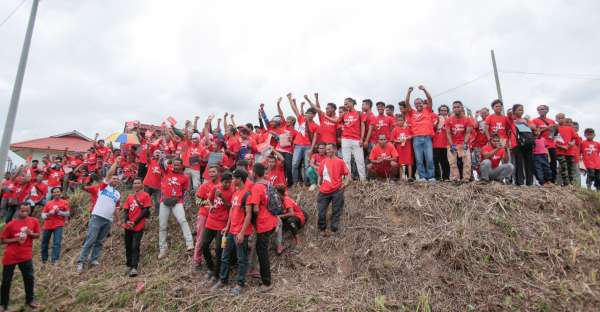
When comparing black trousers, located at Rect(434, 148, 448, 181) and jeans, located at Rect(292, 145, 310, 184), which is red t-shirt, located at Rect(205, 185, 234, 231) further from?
black trousers, located at Rect(434, 148, 448, 181)

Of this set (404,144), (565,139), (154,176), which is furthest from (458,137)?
(154,176)

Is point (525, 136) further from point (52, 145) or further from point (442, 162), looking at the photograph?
point (52, 145)

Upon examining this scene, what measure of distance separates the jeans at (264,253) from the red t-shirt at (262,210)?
95 millimetres

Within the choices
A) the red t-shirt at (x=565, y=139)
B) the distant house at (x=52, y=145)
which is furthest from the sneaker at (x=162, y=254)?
the distant house at (x=52, y=145)

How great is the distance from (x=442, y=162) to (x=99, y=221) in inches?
343

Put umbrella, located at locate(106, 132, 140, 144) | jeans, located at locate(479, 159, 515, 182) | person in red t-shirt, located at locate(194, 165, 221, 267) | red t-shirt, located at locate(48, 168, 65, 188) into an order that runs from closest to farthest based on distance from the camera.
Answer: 1. person in red t-shirt, located at locate(194, 165, 221, 267)
2. jeans, located at locate(479, 159, 515, 182)
3. umbrella, located at locate(106, 132, 140, 144)
4. red t-shirt, located at locate(48, 168, 65, 188)

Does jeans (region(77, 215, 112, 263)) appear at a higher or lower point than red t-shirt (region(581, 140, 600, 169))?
lower

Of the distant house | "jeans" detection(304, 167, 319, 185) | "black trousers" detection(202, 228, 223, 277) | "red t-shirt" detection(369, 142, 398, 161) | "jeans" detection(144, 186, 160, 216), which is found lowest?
Result: "black trousers" detection(202, 228, 223, 277)

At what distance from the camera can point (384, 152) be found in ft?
26.3

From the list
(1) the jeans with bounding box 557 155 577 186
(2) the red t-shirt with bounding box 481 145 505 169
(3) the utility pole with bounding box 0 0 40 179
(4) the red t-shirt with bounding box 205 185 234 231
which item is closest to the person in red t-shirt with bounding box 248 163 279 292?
(4) the red t-shirt with bounding box 205 185 234 231

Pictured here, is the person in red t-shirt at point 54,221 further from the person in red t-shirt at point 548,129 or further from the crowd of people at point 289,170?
the person in red t-shirt at point 548,129

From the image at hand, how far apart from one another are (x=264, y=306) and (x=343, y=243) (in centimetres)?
204

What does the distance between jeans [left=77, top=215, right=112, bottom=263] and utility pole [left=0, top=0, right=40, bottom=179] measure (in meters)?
2.09

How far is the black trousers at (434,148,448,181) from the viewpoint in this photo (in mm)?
8383
